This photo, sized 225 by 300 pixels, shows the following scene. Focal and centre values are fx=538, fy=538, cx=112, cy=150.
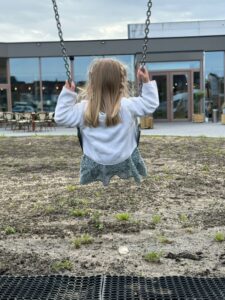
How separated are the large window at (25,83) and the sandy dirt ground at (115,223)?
2105 cm

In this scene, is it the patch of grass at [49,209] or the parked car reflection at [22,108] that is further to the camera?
the parked car reflection at [22,108]

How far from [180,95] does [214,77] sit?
233 cm

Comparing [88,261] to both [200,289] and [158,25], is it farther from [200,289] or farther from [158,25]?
[158,25]

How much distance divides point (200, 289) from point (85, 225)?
223 centimetres

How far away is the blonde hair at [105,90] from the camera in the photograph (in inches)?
141

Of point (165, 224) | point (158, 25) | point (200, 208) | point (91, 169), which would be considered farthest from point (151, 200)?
point (158, 25)

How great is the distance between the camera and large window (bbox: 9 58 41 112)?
31.5 m

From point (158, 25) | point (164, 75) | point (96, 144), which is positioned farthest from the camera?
point (158, 25)

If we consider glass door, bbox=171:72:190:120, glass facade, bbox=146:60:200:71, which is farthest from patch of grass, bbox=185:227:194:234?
glass facade, bbox=146:60:200:71

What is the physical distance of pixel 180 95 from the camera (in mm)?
31156

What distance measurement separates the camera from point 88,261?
508cm

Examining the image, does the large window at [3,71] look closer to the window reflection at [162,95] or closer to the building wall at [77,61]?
the building wall at [77,61]

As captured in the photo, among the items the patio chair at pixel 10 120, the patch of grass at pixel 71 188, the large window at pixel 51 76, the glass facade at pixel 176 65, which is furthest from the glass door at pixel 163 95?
the patch of grass at pixel 71 188

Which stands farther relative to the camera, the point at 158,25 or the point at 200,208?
the point at 158,25
